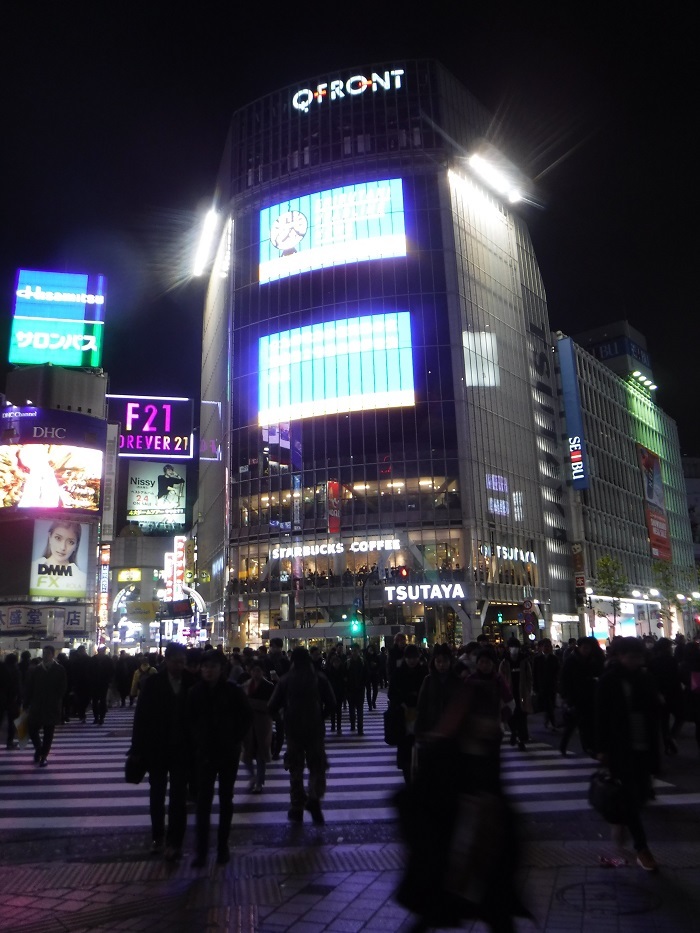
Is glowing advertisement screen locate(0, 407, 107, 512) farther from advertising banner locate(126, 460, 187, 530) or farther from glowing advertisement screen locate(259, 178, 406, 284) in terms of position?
glowing advertisement screen locate(259, 178, 406, 284)

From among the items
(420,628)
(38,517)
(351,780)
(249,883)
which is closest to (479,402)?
(420,628)

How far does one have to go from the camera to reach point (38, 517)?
4212 cm

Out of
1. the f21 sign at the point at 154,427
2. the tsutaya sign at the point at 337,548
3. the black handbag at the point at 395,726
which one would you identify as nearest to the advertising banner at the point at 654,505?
the tsutaya sign at the point at 337,548

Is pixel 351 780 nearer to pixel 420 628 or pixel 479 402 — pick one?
pixel 420 628

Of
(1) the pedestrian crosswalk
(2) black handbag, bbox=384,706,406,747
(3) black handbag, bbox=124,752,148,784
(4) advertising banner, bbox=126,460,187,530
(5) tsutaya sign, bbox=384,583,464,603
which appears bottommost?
(1) the pedestrian crosswalk

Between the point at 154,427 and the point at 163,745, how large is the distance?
33003 millimetres

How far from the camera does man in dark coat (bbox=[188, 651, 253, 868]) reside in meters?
6.55

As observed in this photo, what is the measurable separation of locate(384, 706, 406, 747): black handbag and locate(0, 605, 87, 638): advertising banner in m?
36.7

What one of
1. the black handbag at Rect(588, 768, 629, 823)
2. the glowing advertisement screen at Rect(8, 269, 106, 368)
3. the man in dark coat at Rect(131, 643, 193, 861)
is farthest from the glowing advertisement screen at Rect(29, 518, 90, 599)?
the black handbag at Rect(588, 768, 629, 823)

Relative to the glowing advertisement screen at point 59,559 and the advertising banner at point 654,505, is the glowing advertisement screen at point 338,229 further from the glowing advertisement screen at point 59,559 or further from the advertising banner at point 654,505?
the advertising banner at point 654,505

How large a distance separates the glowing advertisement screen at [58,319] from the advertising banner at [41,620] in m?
14.4

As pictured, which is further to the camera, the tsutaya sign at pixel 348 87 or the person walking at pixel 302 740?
the tsutaya sign at pixel 348 87

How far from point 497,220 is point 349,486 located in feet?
105

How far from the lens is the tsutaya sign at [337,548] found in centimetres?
5700
